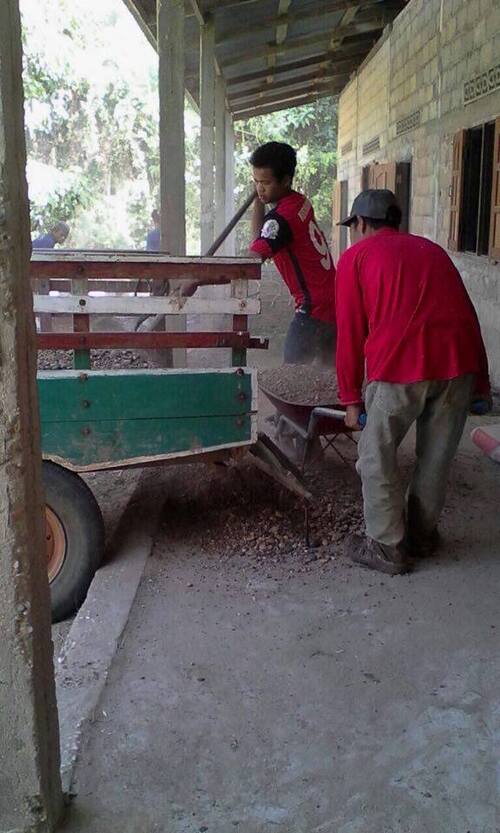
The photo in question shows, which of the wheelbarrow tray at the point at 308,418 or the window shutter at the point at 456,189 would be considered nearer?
the wheelbarrow tray at the point at 308,418

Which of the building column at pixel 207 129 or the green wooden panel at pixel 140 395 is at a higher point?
the building column at pixel 207 129

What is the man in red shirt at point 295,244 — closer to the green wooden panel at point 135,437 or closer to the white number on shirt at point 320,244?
the white number on shirt at point 320,244

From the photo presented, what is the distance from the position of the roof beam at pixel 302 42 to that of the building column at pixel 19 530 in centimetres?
1268

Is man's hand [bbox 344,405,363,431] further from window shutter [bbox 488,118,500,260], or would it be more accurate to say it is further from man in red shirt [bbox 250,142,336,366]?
window shutter [bbox 488,118,500,260]

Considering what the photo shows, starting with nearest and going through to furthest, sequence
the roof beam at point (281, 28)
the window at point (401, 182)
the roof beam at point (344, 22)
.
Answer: the roof beam at point (281, 28)
the window at point (401, 182)
the roof beam at point (344, 22)

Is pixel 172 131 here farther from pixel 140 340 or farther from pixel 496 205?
pixel 140 340

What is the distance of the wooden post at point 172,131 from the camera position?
710cm

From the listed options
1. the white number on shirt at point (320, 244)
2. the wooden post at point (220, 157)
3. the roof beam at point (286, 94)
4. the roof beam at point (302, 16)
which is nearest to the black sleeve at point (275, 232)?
the white number on shirt at point (320, 244)

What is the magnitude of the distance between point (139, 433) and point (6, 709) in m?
2.00

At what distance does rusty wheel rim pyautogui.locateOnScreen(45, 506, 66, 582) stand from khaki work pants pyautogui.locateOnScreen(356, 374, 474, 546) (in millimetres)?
1412

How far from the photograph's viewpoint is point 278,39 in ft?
42.5

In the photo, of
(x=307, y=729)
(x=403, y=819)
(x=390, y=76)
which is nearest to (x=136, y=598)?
(x=307, y=729)

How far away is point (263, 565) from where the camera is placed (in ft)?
13.5

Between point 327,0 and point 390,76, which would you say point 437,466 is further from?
point 390,76
